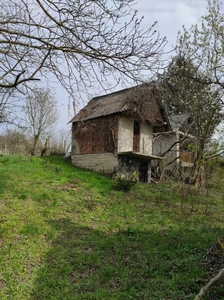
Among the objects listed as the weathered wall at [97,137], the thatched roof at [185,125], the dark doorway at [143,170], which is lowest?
the dark doorway at [143,170]

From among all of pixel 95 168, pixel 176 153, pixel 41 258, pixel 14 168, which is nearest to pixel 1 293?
pixel 41 258

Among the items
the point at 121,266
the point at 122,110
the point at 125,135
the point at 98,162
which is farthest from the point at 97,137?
the point at 121,266

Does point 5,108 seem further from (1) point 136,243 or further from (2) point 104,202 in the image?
(2) point 104,202

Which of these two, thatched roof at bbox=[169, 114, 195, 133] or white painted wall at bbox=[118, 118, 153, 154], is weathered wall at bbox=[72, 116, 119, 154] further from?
thatched roof at bbox=[169, 114, 195, 133]

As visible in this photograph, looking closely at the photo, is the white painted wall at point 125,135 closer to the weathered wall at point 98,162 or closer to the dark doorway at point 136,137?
the dark doorway at point 136,137

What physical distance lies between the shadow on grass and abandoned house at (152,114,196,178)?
10483mm

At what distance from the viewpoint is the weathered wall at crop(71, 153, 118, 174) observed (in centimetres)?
1653

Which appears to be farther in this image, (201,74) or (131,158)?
(131,158)

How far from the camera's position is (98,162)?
57.2 ft

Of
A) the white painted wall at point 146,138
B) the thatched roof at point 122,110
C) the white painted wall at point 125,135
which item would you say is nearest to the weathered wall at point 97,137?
the white painted wall at point 125,135

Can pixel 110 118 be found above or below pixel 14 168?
above

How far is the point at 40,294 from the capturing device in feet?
14.4

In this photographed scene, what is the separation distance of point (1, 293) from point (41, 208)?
403cm

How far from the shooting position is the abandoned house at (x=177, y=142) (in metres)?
18.4
